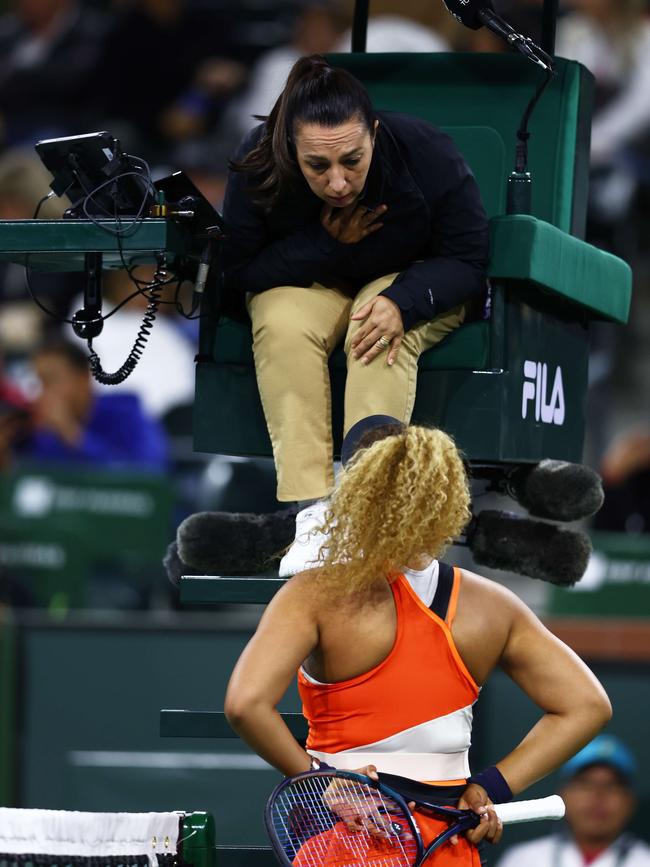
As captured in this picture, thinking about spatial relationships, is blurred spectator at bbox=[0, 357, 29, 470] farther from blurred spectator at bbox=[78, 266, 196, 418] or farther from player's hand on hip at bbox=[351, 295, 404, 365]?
player's hand on hip at bbox=[351, 295, 404, 365]

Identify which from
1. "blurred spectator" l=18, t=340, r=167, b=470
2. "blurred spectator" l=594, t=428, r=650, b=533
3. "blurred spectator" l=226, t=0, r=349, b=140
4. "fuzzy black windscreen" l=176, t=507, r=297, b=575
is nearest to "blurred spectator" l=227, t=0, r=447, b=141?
"blurred spectator" l=226, t=0, r=349, b=140

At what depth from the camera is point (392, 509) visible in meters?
2.85

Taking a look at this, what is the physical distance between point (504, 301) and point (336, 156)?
1.83ft

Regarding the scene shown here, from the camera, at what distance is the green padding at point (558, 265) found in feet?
11.8

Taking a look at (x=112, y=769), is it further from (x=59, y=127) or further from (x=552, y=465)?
(x=59, y=127)

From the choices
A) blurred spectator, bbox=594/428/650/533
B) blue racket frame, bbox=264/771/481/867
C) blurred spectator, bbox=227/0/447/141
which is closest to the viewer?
blue racket frame, bbox=264/771/481/867

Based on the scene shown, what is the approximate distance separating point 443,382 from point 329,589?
969mm

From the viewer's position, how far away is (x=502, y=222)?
3611 mm

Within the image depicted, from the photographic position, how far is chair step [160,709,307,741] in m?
3.60

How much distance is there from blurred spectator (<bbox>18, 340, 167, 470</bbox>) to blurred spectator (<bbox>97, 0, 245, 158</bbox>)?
2153 mm

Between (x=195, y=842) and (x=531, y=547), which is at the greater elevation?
(x=531, y=547)

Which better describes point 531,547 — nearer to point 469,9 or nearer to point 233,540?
point 233,540

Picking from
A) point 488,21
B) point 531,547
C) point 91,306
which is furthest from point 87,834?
point 488,21

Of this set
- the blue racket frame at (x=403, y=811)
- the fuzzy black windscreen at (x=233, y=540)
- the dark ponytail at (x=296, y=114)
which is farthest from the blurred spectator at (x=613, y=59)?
the blue racket frame at (x=403, y=811)
